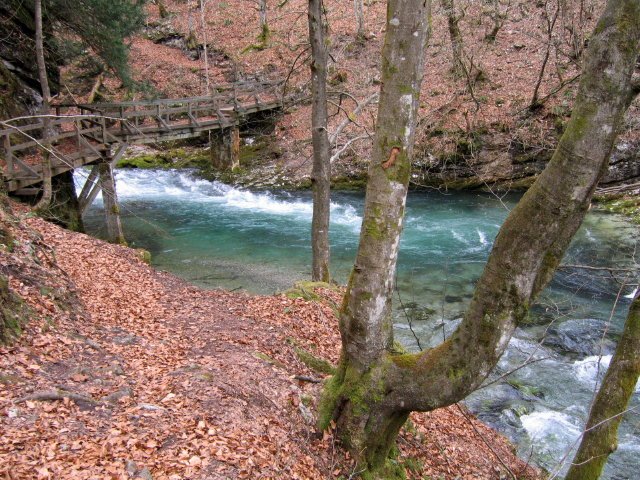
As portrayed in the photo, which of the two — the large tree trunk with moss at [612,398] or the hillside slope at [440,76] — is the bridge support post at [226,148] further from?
the large tree trunk with moss at [612,398]

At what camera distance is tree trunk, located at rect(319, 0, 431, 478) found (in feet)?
13.1

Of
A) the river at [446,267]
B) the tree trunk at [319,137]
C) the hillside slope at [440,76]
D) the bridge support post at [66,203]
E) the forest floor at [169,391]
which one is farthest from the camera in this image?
the hillside slope at [440,76]

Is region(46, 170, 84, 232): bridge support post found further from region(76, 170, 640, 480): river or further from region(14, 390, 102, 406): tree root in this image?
region(14, 390, 102, 406): tree root

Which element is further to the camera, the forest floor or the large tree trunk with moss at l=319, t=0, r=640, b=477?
the forest floor

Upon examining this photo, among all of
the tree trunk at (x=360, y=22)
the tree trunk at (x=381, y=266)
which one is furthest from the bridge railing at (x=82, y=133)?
the tree trunk at (x=360, y=22)

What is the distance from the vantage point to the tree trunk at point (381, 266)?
3.98 meters

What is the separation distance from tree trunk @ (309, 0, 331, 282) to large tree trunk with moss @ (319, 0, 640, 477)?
5.04 meters

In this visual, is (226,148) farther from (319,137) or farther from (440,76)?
(319,137)

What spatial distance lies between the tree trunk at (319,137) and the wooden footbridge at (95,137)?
6.88 feet

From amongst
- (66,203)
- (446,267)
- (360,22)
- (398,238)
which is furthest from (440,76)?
(398,238)

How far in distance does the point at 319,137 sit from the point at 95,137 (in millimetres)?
8529

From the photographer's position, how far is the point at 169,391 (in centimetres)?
504

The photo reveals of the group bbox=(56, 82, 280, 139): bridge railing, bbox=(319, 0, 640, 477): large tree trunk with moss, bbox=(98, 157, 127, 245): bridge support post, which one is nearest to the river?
bbox=(98, 157, 127, 245): bridge support post

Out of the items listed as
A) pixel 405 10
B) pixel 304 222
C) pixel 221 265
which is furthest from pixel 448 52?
pixel 405 10
